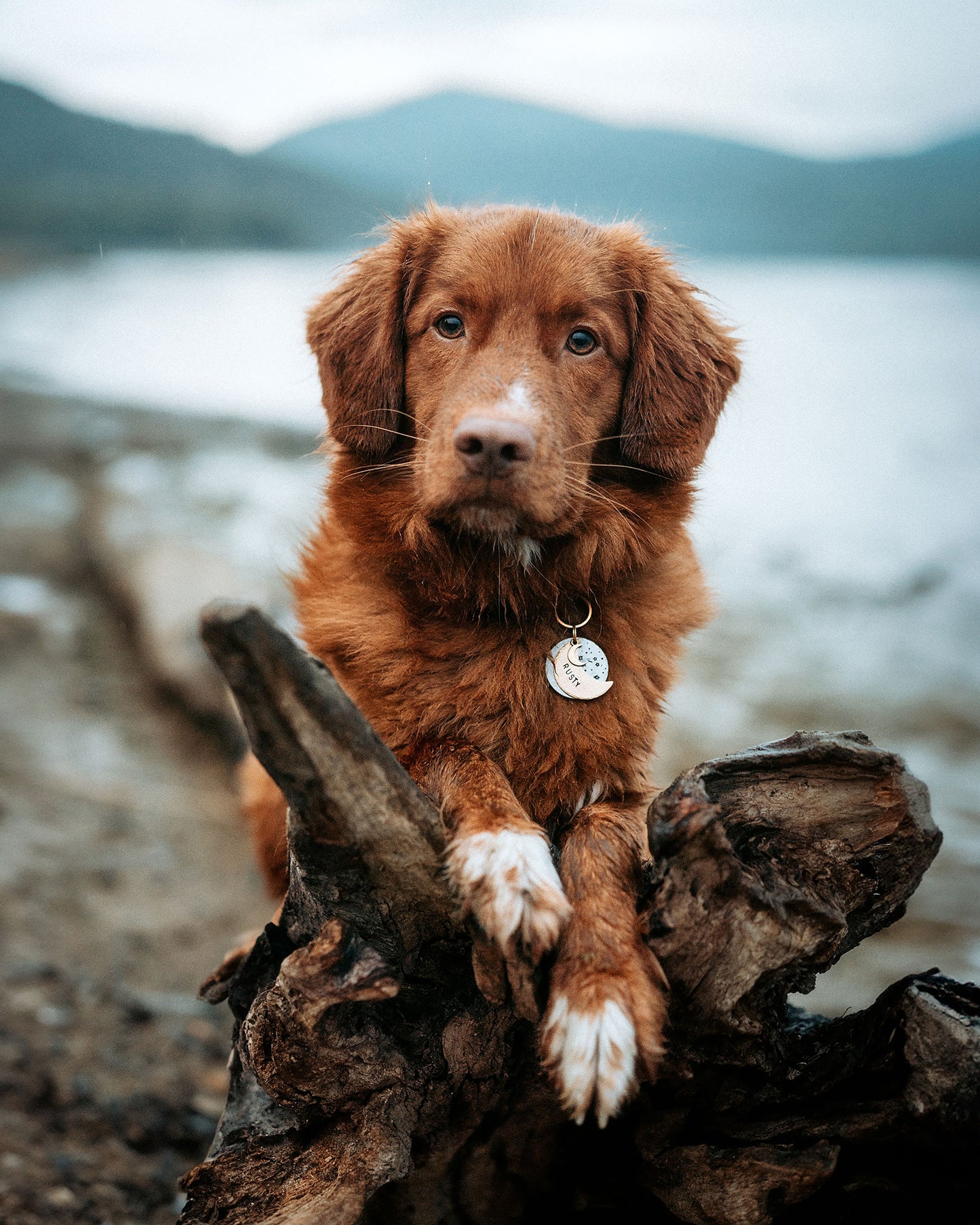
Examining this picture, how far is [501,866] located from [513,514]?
1.11 m

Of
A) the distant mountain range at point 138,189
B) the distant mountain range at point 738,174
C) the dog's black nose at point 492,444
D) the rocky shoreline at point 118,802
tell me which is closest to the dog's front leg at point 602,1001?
the dog's black nose at point 492,444

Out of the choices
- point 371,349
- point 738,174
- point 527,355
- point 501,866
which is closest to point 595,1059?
point 501,866

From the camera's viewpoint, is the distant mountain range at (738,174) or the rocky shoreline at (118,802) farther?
the distant mountain range at (738,174)

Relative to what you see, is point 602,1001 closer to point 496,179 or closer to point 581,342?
point 581,342

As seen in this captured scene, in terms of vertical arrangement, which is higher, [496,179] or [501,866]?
[496,179]

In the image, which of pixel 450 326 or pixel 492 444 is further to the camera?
pixel 450 326

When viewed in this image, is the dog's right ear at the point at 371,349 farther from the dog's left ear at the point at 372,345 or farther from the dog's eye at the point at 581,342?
the dog's eye at the point at 581,342

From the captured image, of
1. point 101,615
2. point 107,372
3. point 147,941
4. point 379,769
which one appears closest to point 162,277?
point 107,372

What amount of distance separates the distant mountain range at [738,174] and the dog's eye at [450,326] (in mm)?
4353

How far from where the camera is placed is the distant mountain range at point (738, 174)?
779 centimetres

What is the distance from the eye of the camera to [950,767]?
6.89m

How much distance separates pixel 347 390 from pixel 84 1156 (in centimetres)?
296

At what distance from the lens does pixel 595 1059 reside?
7.36 ft

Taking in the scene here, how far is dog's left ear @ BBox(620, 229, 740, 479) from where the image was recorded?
348 centimetres
